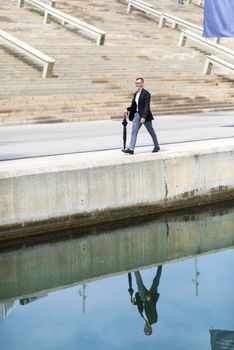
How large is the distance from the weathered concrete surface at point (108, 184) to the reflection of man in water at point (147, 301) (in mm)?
1762

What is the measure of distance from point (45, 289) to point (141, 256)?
7.44 feet

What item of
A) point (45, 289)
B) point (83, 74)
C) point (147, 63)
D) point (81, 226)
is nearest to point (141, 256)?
point (81, 226)

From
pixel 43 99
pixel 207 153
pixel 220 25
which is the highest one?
pixel 220 25

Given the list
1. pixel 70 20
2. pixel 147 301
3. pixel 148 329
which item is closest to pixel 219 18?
pixel 147 301

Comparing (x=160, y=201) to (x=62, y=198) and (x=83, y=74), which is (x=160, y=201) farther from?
(x=83, y=74)

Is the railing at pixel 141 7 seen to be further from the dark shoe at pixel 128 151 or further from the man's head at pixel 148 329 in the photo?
the man's head at pixel 148 329

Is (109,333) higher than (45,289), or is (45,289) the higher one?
(109,333)

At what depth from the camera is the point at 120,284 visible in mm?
10586

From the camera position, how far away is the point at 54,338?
26.9ft

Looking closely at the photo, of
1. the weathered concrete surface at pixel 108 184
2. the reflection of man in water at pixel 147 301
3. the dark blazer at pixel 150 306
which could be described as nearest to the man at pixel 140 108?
the weathered concrete surface at pixel 108 184

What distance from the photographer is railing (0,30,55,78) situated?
23656 millimetres

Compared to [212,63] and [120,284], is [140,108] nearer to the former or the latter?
[120,284]

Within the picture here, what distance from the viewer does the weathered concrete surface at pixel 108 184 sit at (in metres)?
11.3

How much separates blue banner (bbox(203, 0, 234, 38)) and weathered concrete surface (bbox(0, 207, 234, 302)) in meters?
4.00
